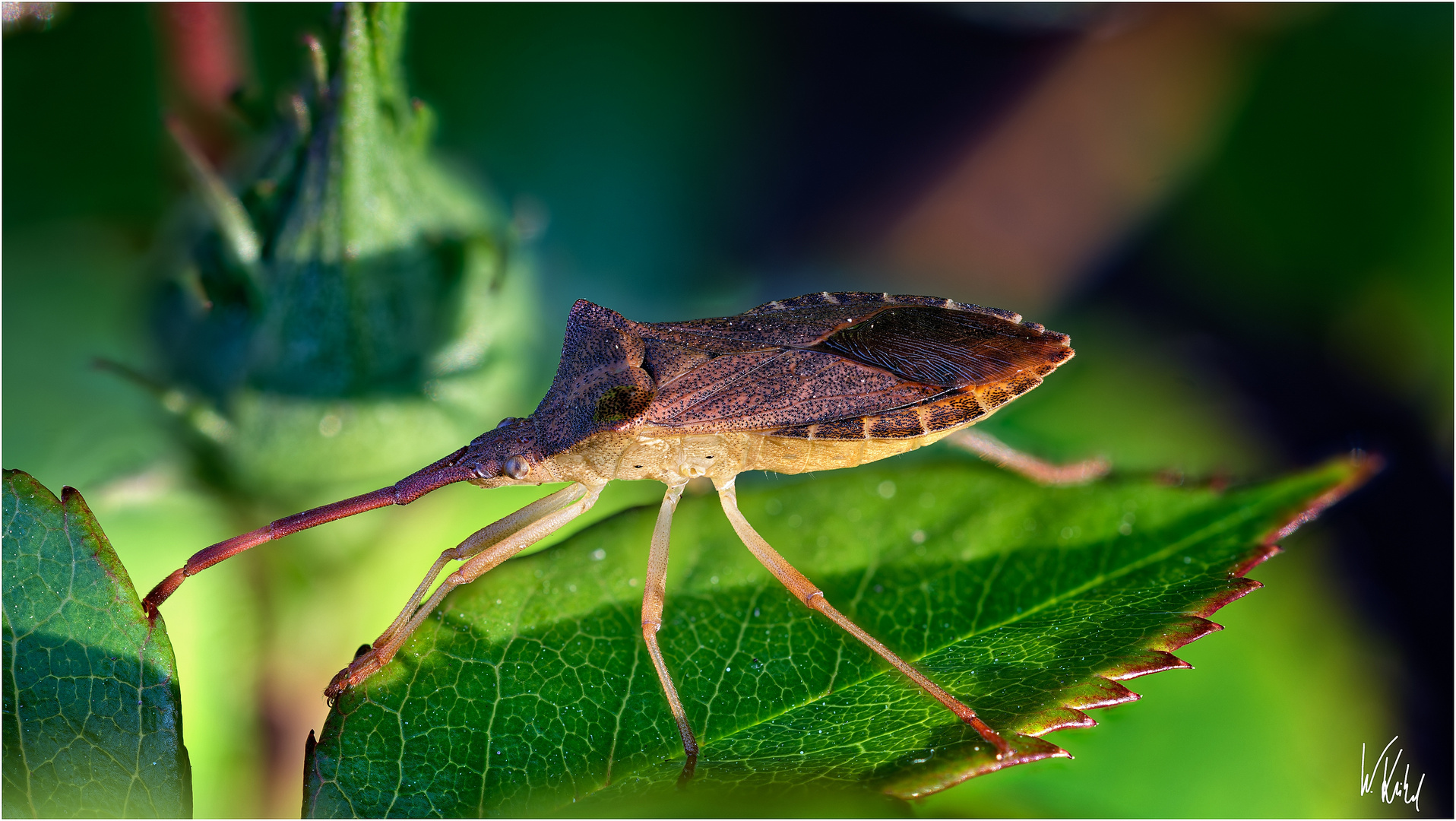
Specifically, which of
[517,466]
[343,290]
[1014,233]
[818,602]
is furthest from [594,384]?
[1014,233]

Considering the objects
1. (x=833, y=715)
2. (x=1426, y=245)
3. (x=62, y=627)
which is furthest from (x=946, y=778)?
(x=1426, y=245)

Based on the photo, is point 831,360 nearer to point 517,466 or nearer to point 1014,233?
point 517,466

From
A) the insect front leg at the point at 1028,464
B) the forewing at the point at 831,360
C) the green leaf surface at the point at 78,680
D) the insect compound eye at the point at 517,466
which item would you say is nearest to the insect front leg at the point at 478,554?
the insect compound eye at the point at 517,466

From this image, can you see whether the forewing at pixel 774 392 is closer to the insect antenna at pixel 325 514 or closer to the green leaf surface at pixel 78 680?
the insect antenna at pixel 325 514

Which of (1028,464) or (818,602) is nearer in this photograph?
(818,602)

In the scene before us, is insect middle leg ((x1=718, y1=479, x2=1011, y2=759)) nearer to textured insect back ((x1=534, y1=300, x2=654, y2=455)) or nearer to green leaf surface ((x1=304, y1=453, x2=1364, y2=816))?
green leaf surface ((x1=304, y1=453, x2=1364, y2=816))
